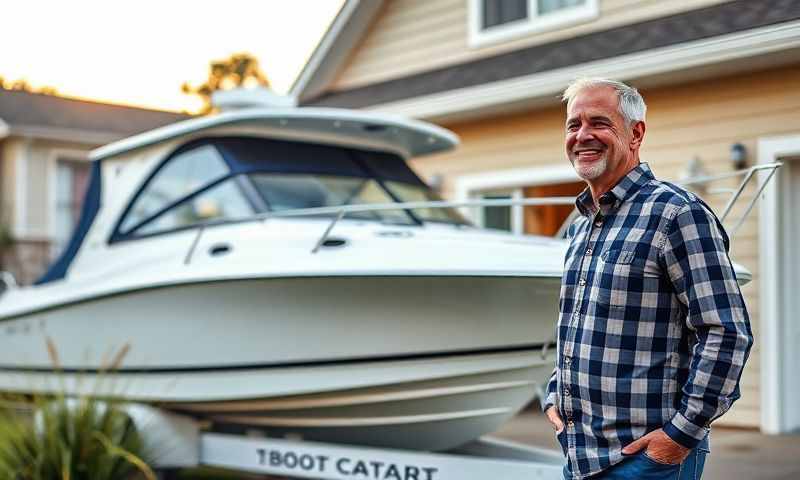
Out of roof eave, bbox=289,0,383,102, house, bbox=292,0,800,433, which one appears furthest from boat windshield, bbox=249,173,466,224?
roof eave, bbox=289,0,383,102

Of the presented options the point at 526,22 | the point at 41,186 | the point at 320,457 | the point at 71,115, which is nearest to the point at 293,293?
the point at 320,457

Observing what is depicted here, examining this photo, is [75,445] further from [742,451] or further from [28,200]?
[28,200]

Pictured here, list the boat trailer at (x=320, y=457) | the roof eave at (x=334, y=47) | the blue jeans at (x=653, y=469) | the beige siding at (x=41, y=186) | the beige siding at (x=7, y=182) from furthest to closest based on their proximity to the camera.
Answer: the beige siding at (x=41, y=186) < the beige siding at (x=7, y=182) < the roof eave at (x=334, y=47) < the boat trailer at (x=320, y=457) < the blue jeans at (x=653, y=469)

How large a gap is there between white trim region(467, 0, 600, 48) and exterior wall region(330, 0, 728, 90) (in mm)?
42

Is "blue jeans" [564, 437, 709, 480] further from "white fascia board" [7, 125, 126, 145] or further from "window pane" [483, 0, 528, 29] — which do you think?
"white fascia board" [7, 125, 126, 145]

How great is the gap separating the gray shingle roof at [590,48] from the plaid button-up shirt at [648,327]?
14.9 feet

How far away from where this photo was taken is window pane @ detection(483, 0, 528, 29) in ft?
→ 28.8

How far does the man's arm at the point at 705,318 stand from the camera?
6.65 feet

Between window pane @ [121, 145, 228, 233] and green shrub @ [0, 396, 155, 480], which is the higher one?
window pane @ [121, 145, 228, 233]

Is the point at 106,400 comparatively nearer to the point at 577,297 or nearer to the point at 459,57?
the point at 577,297

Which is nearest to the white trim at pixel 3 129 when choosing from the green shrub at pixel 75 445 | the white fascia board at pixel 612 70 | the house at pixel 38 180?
the house at pixel 38 180

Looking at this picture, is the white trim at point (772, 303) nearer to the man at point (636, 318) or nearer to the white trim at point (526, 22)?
the white trim at point (526, 22)

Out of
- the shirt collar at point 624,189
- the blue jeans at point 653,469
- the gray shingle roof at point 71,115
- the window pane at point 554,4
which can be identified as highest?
the gray shingle roof at point 71,115

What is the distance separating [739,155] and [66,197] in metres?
13.8
